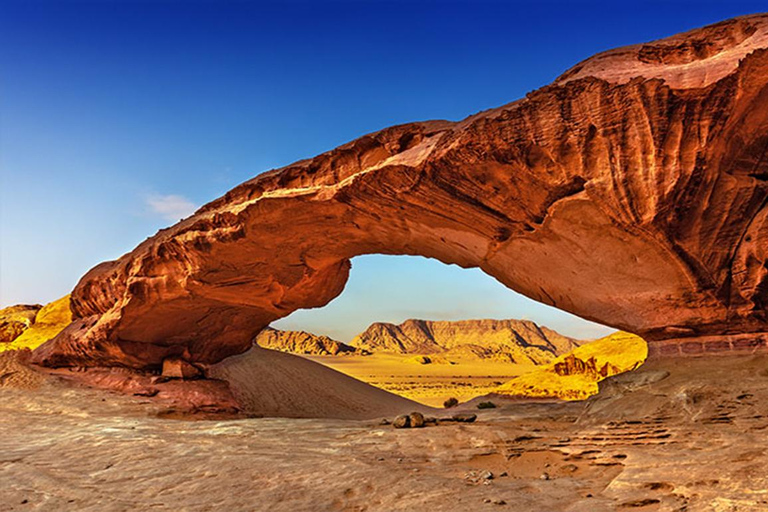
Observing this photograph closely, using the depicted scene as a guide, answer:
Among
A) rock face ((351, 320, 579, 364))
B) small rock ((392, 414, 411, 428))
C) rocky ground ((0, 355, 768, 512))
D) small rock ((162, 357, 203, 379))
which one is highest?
small rock ((162, 357, 203, 379))

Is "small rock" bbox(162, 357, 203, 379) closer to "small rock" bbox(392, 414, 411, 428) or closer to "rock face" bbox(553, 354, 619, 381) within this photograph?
"small rock" bbox(392, 414, 411, 428)

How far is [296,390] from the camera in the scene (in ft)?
53.3

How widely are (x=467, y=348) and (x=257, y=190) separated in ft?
235

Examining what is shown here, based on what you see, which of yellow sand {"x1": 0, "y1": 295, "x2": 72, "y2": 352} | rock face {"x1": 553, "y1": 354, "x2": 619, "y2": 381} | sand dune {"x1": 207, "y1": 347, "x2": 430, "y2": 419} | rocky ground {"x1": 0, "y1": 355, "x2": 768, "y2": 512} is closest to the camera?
rocky ground {"x1": 0, "y1": 355, "x2": 768, "y2": 512}

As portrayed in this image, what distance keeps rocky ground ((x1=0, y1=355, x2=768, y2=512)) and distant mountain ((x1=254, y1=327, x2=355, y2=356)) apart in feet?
204

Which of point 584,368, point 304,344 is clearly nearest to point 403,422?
point 584,368

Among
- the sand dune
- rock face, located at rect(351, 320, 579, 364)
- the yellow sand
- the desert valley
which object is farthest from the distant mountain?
the desert valley

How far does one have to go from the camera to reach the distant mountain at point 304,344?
69562 mm

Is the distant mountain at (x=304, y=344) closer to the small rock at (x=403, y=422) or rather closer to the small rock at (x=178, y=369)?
the small rock at (x=178, y=369)

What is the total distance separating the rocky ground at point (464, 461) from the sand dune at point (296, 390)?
6337 mm

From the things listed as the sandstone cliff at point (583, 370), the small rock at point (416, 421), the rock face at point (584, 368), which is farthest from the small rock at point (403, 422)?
the rock face at point (584, 368)

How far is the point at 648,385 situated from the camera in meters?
6.26

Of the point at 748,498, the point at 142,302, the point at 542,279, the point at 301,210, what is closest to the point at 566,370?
the point at 542,279

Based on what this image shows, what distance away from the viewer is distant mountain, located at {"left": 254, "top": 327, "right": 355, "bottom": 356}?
69.6 metres
